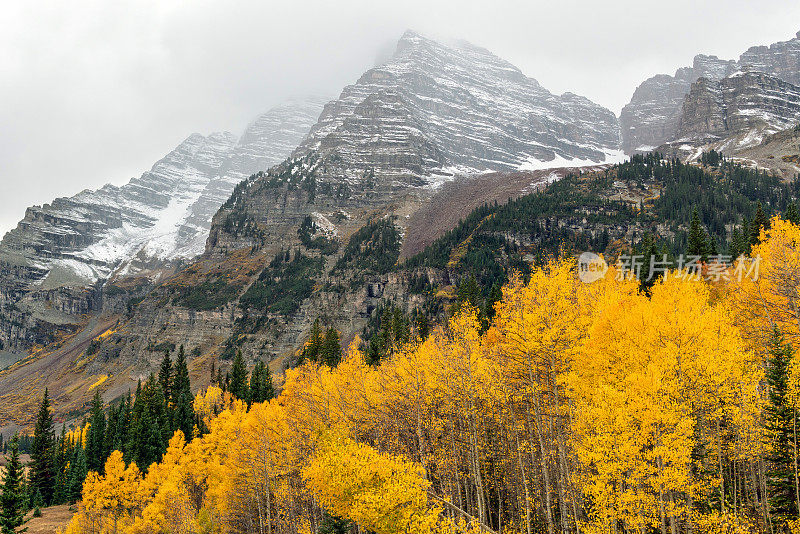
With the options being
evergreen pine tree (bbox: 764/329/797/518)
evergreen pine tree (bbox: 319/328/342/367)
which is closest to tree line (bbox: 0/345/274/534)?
evergreen pine tree (bbox: 319/328/342/367)

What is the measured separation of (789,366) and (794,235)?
11.4 m

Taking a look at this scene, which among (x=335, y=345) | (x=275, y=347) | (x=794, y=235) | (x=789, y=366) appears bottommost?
(x=275, y=347)

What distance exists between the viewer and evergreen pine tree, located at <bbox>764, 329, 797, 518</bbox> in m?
25.8

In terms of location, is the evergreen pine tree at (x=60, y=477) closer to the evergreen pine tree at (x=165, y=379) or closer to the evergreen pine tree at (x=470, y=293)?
the evergreen pine tree at (x=165, y=379)

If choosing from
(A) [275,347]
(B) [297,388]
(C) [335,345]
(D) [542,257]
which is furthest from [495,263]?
(B) [297,388]

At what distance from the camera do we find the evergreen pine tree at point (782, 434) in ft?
84.5

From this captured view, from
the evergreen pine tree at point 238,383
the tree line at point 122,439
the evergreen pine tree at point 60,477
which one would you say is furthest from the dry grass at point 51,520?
the evergreen pine tree at point 238,383

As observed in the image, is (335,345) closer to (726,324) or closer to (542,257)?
(726,324)

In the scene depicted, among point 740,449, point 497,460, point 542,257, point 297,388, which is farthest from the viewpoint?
point 542,257

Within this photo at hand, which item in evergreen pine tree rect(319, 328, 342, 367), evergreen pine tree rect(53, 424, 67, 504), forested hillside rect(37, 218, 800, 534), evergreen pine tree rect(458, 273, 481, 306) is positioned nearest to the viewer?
forested hillside rect(37, 218, 800, 534)

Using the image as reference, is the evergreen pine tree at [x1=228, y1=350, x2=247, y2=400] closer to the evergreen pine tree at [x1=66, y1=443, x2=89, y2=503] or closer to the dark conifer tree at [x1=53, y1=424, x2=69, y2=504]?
the evergreen pine tree at [x1=66, y1=443, x2=89, y2=503]

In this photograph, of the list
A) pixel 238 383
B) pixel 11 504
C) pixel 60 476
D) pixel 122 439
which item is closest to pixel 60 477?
pixel 60 476

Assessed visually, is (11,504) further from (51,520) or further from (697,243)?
(697,243)

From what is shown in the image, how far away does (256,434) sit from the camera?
1975 inches
